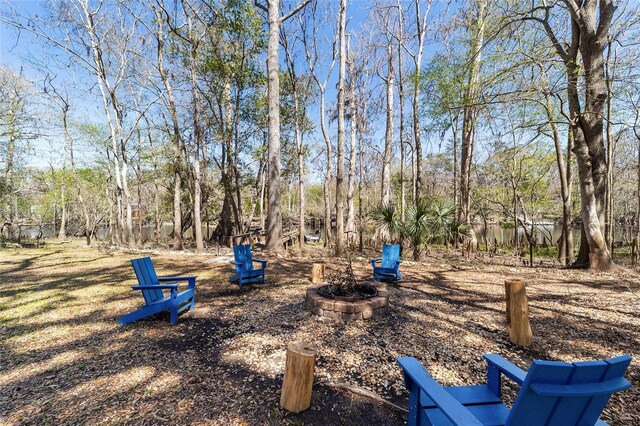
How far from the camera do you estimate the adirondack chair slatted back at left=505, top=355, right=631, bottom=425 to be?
1105mm

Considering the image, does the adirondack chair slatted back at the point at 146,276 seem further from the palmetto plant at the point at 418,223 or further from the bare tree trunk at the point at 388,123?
the bare tree trunk at the point at 388,123

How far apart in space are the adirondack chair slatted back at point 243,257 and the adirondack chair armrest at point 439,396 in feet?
13.9

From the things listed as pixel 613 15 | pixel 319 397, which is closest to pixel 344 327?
pixel 319 397

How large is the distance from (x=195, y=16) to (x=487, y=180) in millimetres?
18790

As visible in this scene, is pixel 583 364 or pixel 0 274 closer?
pixel 583 364

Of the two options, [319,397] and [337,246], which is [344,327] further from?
[337,246]

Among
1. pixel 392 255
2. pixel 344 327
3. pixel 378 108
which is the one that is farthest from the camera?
pixel 378 108

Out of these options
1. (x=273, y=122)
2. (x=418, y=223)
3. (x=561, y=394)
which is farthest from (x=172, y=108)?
(x=561, y=394)

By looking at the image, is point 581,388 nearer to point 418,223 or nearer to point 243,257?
point 243,257

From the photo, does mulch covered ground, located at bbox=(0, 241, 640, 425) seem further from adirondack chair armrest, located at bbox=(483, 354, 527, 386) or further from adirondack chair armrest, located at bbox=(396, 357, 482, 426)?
adirondack chair armrest, located at bbox=(483, 354, 527, 386)

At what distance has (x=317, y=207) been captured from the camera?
4488 cm

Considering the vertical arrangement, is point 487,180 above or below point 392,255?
above

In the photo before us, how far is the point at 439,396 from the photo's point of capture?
1345 mm

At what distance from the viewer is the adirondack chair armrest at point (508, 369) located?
151 cm
